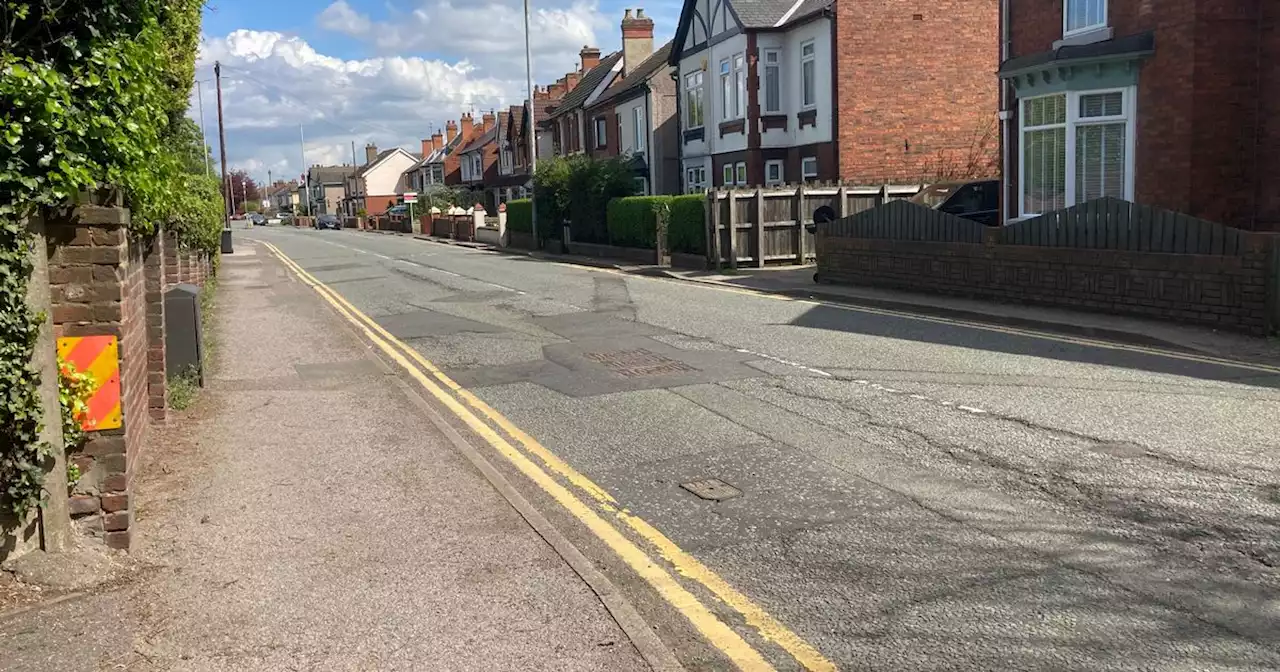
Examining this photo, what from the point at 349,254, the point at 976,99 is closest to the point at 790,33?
the point at 976,99

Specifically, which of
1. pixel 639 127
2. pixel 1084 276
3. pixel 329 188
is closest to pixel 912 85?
pixel 1084 276

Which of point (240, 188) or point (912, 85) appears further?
point (240, 188)

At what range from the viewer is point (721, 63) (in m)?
33.8

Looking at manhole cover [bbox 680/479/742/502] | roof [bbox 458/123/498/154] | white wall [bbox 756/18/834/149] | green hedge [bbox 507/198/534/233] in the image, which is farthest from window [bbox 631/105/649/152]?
manhole cover [bbox 680/479/742/502]

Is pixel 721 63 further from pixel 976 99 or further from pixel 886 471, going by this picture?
pixel 886 471

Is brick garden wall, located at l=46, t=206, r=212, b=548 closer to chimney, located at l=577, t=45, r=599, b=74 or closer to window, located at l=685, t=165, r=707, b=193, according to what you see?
window, located at l=685, t=165, r=707, b=193

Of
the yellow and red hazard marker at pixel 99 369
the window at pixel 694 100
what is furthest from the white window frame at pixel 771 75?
the yellow and red hazard marker at pixel 99 369

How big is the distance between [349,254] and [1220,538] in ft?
128

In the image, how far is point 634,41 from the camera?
50312 mm

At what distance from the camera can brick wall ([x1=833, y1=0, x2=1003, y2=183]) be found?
2892cm

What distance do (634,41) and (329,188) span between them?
12001 centimetres

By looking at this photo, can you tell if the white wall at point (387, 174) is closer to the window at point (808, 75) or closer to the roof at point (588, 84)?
the roof at point (588, 84)

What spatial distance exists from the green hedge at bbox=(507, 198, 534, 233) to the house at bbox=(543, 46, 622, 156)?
10.6ft

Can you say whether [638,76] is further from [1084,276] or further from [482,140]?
[482,140]
